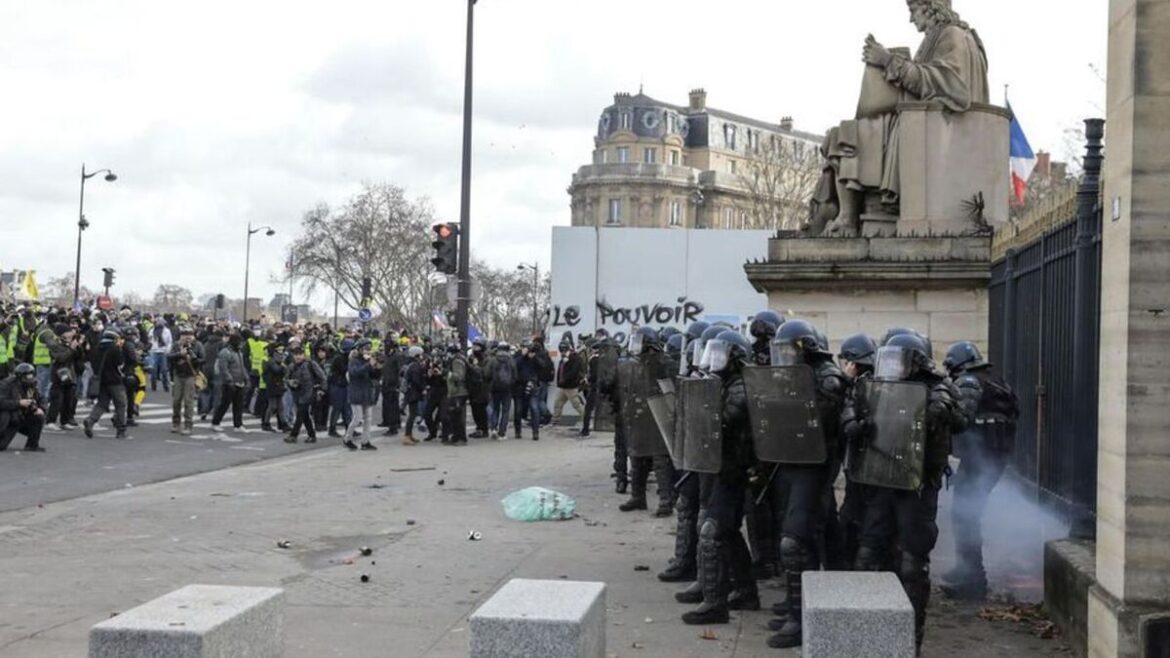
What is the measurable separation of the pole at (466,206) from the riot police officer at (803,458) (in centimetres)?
1441

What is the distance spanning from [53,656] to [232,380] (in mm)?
15361

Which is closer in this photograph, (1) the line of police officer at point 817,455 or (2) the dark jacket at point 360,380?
(1) the line of police officer at point 817,455

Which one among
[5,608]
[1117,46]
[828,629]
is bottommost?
[5,608]

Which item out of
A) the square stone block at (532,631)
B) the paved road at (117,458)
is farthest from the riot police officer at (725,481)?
the paved road at (117,458)

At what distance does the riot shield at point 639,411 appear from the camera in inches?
426

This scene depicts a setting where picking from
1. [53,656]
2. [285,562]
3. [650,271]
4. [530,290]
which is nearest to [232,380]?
[650,271]

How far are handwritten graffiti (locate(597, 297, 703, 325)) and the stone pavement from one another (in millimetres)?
10434

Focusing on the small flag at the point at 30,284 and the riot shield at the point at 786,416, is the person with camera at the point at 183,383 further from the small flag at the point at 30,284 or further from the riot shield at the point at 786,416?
the small flag at the point at 30,284

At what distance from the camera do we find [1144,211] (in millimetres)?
5488

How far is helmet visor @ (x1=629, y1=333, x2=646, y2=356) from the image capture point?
1170 centimetres

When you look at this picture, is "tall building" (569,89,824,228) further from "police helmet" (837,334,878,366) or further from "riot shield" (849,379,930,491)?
"riot shield" (849,379,930,491)

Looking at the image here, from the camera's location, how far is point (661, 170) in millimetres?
109688

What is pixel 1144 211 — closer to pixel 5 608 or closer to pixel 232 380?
pixel 5 608

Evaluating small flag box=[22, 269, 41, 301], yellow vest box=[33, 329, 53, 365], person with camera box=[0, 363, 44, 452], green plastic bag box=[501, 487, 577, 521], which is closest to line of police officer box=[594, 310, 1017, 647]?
green plastic bag box=[501, 487, 577, 521]
